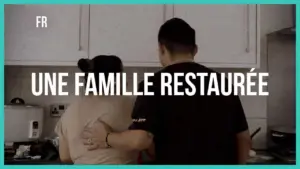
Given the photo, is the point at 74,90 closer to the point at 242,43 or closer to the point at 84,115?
the point at 84,115

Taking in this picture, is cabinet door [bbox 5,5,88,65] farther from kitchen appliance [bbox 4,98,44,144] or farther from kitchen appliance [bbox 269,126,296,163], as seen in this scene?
kitchen appliance [bbox 269,126,296,163]

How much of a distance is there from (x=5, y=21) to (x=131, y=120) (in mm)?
543

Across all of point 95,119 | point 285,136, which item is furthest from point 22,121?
point 285,136

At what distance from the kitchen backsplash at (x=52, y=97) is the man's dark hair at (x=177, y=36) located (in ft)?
0.32

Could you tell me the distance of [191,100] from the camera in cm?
111

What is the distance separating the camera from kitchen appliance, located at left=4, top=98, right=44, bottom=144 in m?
1.14

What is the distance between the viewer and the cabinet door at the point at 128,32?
1.15 m

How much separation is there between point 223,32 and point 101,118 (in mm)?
527

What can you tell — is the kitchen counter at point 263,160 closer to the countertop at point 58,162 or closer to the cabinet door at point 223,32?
the countertop at point 58,162

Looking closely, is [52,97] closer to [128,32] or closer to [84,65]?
[84,65]

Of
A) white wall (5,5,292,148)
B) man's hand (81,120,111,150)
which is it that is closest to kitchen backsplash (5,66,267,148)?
white wall (5,5,292,148)

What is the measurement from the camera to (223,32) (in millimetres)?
1211

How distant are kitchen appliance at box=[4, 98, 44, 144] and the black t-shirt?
362 mm

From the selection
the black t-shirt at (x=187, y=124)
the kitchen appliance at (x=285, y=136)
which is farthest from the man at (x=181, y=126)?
the kitchen appliance at (x=285, y=136)
